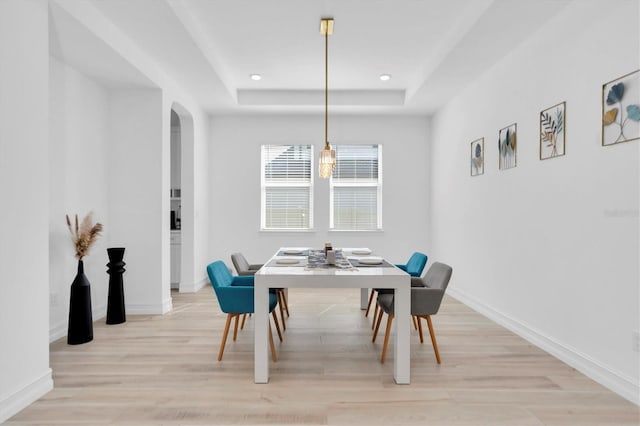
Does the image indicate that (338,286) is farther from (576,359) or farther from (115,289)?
(115,289)

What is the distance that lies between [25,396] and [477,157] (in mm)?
4710

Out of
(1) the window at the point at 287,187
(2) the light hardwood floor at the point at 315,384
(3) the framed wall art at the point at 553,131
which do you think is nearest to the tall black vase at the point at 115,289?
(2) the light hardwood floor at the point at 315,384

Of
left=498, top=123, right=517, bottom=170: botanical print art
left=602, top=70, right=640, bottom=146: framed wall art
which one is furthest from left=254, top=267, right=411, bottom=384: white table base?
left=498, top=123, right=517, bottom=170: botanical print art

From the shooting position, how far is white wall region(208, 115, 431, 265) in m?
6.46

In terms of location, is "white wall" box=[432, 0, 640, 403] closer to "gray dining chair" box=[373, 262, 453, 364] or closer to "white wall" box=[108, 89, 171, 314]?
"gray dining chair" box=[373, 262, 453, 364]

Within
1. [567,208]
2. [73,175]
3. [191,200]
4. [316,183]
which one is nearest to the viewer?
[567,208]

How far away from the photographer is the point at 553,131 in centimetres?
325

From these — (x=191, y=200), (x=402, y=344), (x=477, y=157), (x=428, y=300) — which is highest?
(x=477, y=157)

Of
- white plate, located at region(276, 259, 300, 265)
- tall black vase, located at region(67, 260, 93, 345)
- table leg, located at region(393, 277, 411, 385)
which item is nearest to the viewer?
table leg, located at region(393, 277, 411, 385)

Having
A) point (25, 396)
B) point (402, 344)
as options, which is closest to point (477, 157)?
point (402, 344)

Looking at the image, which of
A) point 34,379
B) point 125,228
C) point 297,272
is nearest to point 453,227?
point 297,272

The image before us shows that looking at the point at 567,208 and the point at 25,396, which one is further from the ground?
the point at 567,208

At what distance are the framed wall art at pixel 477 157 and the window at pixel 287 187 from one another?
2708 mm

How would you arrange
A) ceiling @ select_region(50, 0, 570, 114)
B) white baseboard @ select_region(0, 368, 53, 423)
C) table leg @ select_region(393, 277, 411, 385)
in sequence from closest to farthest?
white baseboard @ select_region(0, 368, 53, 423) → table leg @ select_region(393, 277, 411, 385) → ceiling @ select_region(50, 0, 570, 114)
